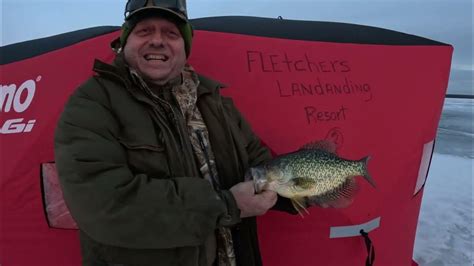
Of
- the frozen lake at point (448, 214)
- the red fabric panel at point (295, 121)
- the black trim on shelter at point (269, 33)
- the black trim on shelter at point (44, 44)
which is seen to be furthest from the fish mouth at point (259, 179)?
the frozen lake at point (448, 214)

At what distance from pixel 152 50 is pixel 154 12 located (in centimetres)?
16

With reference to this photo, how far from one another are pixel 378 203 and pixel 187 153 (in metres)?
1.56

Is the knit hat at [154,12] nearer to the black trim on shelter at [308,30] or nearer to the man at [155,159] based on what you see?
the man at [155,159]

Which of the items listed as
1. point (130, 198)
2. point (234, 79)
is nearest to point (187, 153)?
point (130, 198)

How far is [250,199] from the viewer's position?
1.67m

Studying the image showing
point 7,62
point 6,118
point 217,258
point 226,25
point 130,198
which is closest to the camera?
point 130,198

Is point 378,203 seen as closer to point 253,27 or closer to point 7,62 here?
point 253,27

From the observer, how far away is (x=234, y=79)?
259 cm

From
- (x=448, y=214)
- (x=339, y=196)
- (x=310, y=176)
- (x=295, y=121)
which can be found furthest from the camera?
(x=448, y=214)

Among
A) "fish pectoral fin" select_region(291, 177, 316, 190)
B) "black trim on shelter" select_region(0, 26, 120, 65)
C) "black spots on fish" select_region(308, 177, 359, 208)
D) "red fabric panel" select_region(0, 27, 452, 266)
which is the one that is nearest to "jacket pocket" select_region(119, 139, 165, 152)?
"fish pectoral fin" select_region(291, 177, 316, 190)

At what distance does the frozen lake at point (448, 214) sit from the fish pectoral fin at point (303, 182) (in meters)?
2.52

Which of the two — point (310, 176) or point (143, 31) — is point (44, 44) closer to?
point (143, 31)

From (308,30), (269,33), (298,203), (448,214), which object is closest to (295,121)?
(269,33)

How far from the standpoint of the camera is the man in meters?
1.44
